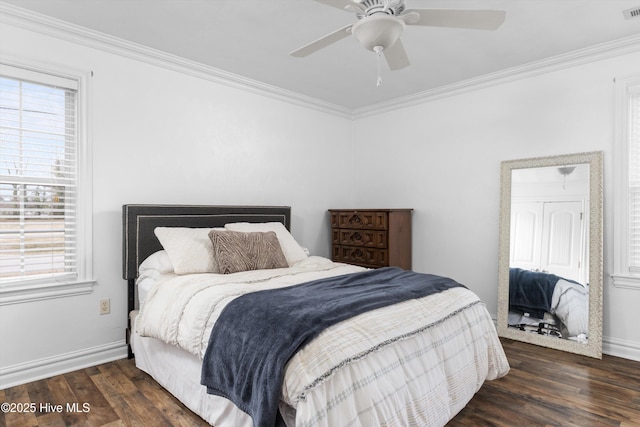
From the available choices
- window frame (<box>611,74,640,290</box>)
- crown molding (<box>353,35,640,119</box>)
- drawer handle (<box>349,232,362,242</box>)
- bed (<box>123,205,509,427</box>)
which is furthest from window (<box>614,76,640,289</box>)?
drawer handle (<box>349,232,362,242</box>)

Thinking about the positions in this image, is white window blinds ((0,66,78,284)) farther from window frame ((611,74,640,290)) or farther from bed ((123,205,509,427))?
window frame ((611,74,640,290))

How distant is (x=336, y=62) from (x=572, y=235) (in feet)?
8.27

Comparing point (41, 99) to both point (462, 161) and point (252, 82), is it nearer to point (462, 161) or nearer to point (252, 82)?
point (252, 82)

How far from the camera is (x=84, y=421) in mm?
2105

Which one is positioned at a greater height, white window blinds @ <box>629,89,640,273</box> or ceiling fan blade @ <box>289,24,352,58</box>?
ceiling fan blade @ <box>289,24,352,58</box>

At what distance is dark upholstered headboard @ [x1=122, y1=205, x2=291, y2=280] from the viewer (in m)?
2.95

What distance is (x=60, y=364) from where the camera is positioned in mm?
2734

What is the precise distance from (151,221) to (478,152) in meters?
3.15

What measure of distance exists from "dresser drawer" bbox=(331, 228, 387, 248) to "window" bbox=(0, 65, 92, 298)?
257 centimetres

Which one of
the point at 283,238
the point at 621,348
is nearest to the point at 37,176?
the point at 283,238

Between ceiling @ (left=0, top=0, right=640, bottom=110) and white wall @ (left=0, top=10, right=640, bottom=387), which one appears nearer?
ceiling @ (left=0, top=0, right=640, bottom=110)

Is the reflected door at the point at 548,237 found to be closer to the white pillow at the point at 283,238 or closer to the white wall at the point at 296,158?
the white wall at the point at 296,158

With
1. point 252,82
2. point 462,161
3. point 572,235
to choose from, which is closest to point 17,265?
point 252,82

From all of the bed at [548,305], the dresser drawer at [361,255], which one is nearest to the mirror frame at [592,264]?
the bed at [548,305]
